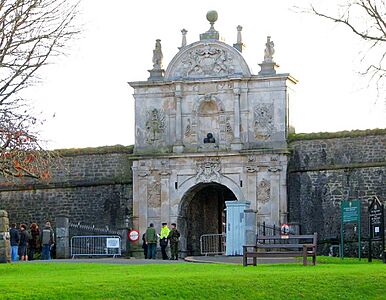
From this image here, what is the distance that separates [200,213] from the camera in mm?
51031

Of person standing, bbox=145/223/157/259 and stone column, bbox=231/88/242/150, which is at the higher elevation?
stone column, bbox=231/88/242/150

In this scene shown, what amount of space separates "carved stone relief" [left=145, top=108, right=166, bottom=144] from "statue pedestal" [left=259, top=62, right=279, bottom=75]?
4.43 m

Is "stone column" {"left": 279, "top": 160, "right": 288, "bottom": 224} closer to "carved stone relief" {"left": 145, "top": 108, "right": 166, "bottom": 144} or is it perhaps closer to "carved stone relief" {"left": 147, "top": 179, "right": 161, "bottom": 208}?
"carved stone relief" {"left": 147, "top": 179, "right": 161, "bottom": 208}

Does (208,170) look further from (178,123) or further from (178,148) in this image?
(178,123)

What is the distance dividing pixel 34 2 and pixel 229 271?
9.08 metres

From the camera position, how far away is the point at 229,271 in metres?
26.8

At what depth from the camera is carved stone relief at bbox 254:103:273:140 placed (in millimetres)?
48188

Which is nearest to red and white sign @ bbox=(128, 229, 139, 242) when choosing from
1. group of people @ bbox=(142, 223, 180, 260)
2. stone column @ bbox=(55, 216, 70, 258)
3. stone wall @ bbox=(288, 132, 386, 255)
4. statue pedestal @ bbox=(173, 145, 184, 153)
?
stone column @ bbox=(55, 216, 70, 258)

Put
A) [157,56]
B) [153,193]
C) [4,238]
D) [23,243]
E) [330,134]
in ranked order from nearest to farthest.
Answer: [4,238] < [23,243] < [330,134] < [153,193] < [157,56]

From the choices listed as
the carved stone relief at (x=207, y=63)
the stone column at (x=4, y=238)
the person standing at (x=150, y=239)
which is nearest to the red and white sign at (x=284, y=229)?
the person standing at (x=150, y=239)

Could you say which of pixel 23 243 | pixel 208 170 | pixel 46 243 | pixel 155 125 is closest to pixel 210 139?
pixel 208 170

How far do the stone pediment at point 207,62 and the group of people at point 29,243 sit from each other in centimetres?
933

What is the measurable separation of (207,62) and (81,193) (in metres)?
7.59

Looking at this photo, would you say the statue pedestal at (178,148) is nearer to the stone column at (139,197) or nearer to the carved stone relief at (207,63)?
the stone column at (139,197)
